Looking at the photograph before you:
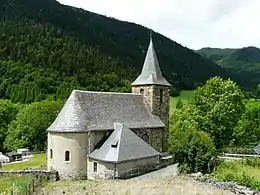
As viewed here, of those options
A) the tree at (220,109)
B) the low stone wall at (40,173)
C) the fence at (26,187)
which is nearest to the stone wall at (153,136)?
the low stone wall at (40,173)

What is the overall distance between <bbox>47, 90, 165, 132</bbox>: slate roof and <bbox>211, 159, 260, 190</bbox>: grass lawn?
832cm

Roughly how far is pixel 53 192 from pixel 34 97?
7481cm

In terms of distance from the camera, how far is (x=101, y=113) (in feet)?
121

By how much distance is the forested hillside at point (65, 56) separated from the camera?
366 ft

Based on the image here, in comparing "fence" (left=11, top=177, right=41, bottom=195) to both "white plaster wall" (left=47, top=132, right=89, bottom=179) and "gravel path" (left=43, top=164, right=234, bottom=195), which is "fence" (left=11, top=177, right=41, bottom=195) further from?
"white plaster wall" (left=47, top=132, right=89, bottom=179)

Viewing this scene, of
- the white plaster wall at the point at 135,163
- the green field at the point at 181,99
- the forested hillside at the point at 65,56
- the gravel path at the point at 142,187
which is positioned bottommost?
the gravel path at the point at 142,187

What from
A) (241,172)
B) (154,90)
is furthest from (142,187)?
(154,90)

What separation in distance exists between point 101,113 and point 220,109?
19.7 meters

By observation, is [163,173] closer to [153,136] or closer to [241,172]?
[153,136]

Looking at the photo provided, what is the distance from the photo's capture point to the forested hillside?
11150cm

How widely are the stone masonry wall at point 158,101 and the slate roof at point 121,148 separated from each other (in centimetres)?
691

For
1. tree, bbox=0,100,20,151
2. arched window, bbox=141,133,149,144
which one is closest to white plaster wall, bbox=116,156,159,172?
arched window, bbox=141,133,149,144

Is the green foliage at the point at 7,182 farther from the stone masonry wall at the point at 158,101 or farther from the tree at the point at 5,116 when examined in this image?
the tree at the point at 5,116

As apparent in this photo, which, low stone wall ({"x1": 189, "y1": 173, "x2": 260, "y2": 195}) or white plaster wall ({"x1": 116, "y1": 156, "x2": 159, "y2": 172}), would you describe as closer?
low stone wall ({"x1": 189, "y1": 173, "x2": 260, "y2": 195})
